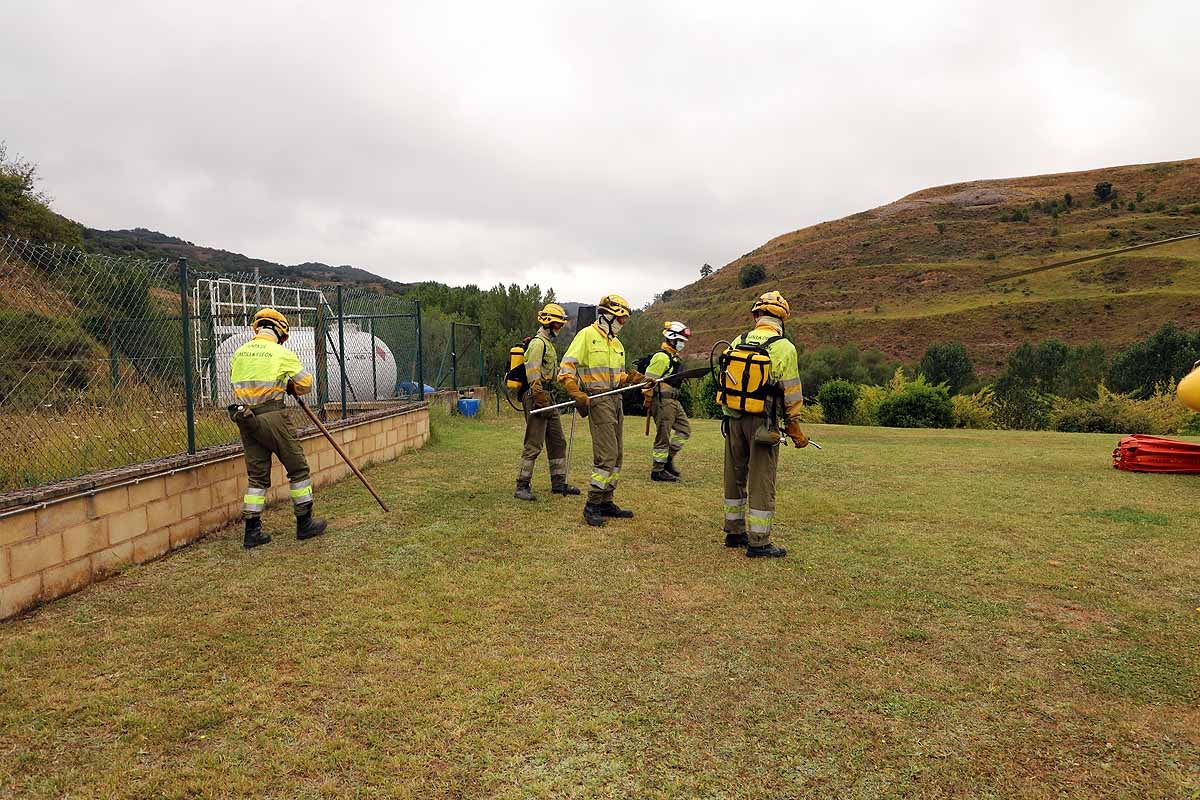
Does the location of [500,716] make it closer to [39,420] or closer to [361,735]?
[361,735]

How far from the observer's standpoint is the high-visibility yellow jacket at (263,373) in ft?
18.6

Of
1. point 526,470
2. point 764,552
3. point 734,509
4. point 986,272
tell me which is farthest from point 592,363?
point 986,272

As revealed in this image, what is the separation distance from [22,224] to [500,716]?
35372mm

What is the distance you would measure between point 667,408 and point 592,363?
2467 mm

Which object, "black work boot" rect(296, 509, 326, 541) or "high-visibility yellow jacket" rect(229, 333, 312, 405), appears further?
"black work boot" rect(296, 509, 326, 541)

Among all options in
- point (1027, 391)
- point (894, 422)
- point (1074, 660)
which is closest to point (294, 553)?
point (1074, 660)

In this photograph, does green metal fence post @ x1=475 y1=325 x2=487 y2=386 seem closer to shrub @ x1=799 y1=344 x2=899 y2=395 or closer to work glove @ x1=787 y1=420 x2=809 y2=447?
work glove @ x1=787 y1=420 x2=809 y2=447

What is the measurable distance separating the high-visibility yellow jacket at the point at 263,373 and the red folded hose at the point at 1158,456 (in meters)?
10.0

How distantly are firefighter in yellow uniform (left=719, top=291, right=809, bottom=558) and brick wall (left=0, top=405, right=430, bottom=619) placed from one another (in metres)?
4.26

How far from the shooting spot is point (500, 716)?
10.3ft

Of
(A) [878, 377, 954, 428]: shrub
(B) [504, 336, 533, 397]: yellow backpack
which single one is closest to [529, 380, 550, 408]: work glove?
(B) [504, 336, 533, 397]: yellow backpack

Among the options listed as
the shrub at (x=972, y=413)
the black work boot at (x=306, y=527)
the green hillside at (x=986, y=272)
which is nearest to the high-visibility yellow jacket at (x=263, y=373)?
the black work boot at (x=306, y=527)

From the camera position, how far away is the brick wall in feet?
14.1

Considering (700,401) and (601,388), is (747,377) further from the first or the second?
(700,401)
